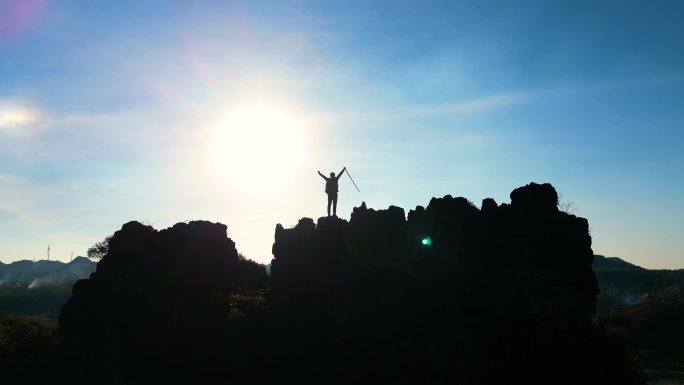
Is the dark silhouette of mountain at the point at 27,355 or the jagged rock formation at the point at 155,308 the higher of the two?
the jagged rock formation at the point at 155,308

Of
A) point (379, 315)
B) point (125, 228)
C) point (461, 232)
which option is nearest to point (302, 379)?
point (379, 315)

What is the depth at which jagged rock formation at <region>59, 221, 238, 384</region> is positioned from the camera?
40.2 m

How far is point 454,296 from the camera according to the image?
3491cm

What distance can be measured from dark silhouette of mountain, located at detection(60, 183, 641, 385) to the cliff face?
0.09m

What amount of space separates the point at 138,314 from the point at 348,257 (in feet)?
58.3

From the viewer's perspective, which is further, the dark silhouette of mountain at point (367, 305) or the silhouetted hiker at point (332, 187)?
the silhouetted hiker at point (332, 187)

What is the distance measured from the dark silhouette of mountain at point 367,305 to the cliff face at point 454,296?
86mm

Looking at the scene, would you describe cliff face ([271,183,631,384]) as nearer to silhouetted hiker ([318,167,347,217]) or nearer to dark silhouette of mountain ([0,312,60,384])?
silhouetted hiker ([318,167,347,217])

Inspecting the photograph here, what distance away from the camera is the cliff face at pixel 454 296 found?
32.8 m

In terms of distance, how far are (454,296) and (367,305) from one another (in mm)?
6524

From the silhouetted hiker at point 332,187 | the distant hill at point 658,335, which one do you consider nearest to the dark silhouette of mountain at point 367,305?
the silhouetted hiker at point 332,187

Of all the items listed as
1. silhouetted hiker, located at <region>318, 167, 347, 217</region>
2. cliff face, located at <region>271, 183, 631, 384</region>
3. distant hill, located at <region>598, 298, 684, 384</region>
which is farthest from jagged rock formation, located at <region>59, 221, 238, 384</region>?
distant hill, located at <region>598, 298, 684, 384</region>

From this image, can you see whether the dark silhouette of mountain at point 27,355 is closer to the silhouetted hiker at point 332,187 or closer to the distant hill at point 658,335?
the silhouetted hiker at point 332,187

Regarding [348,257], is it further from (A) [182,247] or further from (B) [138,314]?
(B) [138,314]
